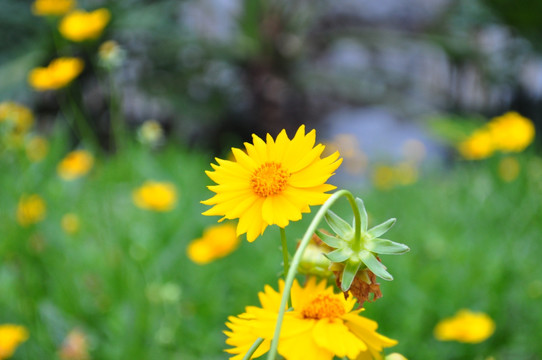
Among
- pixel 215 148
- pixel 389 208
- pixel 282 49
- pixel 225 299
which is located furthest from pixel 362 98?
pixel 225 299

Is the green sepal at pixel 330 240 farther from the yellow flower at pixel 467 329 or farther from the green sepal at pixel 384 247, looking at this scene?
the yellow flower at pixel 467 329


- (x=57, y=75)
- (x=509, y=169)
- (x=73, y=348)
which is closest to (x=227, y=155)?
(x=509, y=169)

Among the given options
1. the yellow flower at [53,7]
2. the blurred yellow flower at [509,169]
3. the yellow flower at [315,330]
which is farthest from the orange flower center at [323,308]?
the blurred yellow flower at [509,169]

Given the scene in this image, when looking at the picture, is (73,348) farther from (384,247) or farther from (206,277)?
(384,247)

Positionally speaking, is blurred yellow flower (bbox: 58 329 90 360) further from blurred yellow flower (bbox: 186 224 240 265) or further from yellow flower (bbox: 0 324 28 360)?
blurred yellow flower (bbox: 186 224 240 265)

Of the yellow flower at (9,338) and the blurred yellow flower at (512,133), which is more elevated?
the blurred yellow flower at (512,133)

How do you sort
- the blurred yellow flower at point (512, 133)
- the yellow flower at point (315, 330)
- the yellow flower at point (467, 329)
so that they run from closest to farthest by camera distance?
the yellow flower at point (315, 330) → the yellow flower at point (467, 329) → the blurred yellow flower at point (512, 133)

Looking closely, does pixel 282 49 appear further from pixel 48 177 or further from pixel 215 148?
pixel 48 177
